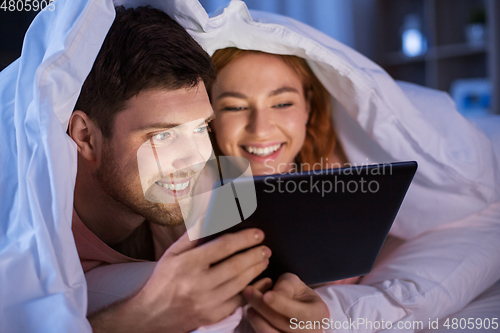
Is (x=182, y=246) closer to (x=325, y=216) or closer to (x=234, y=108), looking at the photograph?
(x=325, y=216)

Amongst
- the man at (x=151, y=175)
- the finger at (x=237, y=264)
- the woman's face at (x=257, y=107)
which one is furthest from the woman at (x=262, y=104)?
the finger at (x=237, y=264)

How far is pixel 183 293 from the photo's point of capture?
0.45 meters

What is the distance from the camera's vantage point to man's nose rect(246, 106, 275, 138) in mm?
788

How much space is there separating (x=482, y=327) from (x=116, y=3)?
0.69m

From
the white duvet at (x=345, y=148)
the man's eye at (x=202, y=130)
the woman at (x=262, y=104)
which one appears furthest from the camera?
the woman at (x=262, y=104)

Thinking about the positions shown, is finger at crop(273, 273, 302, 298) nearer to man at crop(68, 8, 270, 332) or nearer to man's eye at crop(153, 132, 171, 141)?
man at crop(68, 8, 270, 332)

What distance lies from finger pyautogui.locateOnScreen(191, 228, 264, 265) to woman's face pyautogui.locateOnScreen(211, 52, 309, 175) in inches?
13.6

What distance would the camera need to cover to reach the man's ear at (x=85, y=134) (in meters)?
0.49

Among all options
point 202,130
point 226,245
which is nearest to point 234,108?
point 202,130

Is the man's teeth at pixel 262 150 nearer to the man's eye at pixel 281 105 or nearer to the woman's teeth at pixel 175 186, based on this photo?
the man's eye at pixel 281 105

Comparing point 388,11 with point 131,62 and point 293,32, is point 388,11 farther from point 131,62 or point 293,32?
point 131,62

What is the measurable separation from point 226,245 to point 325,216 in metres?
0.14

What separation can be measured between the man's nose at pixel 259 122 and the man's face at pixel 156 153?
27 cm

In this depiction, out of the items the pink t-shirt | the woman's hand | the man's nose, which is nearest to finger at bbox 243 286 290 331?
the woman's hand
